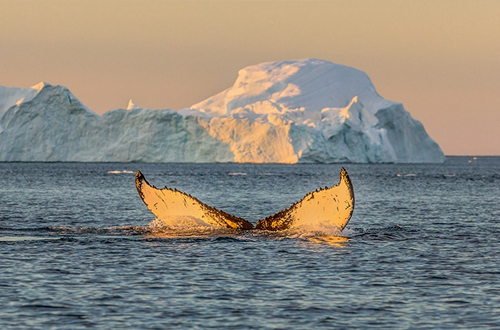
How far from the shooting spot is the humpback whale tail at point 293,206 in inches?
568

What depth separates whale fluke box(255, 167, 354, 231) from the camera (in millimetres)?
14246

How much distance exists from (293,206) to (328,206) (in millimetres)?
1019

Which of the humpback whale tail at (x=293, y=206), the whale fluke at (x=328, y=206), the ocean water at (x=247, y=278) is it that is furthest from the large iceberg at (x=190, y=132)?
the whale fluke at (x=328, y=206)

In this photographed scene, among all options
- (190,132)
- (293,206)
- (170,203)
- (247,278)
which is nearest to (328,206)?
(293,206)

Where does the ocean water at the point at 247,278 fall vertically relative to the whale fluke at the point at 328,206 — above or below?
below

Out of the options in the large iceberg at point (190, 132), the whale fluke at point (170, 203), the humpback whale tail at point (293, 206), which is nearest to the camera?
the humpback whale tail at point (293, 206)

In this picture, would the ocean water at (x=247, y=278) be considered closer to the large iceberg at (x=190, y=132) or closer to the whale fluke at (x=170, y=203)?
the whale fluke at (x=170, y=203)

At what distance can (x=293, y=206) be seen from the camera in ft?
50.7

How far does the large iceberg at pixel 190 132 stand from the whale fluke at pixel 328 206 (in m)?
80.6

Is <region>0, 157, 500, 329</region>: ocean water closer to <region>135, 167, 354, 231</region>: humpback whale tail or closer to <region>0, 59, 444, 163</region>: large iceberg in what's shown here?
<region>135, 167, 354, 231</region>: humpback whale tail

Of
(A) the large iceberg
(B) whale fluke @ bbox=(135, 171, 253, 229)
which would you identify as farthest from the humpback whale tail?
(A) the large iceberg

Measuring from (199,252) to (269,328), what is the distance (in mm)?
6159

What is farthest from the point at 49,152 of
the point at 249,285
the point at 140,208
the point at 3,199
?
the point at 249,285

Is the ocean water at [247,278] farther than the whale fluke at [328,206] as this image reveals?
No
